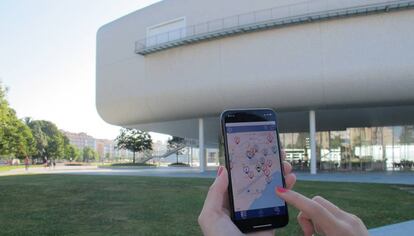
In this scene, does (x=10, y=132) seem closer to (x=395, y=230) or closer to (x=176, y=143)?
(x=176, y=143)

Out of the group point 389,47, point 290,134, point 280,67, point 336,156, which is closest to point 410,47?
point 389,47

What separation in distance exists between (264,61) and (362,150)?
17.8m

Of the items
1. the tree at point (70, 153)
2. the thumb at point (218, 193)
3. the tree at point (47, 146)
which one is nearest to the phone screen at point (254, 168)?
the thumb at point (218, 193)

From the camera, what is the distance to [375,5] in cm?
2673

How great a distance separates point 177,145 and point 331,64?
52024mm

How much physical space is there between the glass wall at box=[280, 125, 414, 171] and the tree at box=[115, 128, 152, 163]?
27.0 m

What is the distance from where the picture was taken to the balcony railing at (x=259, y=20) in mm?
26922

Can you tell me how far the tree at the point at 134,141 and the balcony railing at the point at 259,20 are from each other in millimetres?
31972

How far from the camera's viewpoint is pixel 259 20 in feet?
98.1

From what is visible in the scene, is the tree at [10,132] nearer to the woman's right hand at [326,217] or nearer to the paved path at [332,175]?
the paved path at [332,175]

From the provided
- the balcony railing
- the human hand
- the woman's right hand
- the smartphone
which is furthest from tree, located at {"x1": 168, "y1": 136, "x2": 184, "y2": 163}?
the woman's right hand

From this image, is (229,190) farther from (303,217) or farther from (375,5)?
(375,5)

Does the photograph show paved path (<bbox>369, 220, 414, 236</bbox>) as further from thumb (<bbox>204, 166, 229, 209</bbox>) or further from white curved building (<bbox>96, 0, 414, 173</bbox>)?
white curved building (<bbox>96, 0, 414, 173</bbox>)

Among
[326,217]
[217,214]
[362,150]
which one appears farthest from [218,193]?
[362,150]
